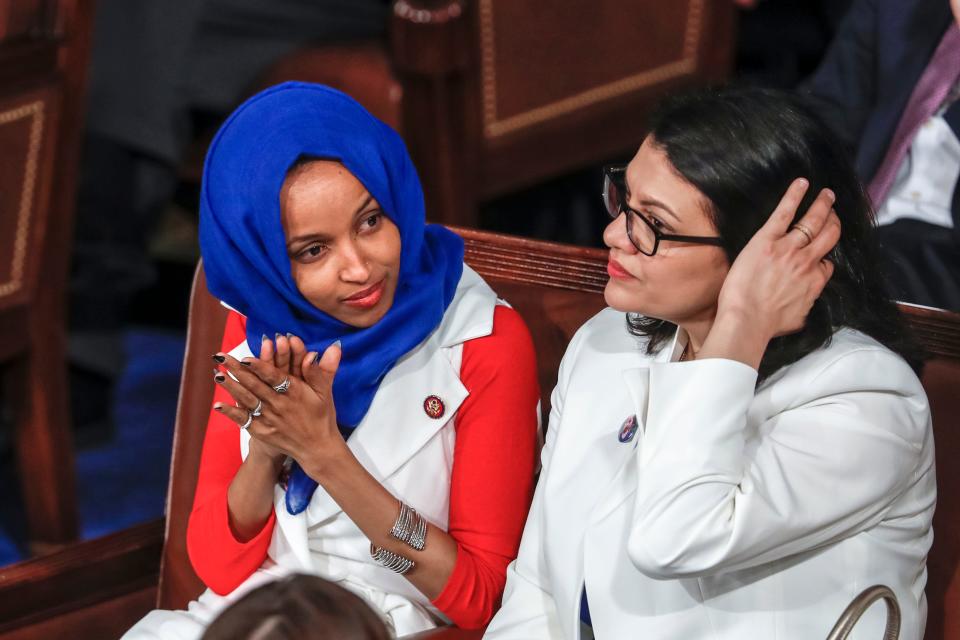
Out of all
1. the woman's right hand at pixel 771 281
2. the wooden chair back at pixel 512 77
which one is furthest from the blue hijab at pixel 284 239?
the wooden chair back at pixel 512 77

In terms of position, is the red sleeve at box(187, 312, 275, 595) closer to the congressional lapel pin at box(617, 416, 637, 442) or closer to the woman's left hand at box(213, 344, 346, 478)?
the woman's left hand at box(213, 344, 346, 478)

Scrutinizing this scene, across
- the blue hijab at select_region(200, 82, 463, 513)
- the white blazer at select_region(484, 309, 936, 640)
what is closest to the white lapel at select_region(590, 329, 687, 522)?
the white blazer at select_region(484, 309, 936, 640)

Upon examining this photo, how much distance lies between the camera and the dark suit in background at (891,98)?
2.61m

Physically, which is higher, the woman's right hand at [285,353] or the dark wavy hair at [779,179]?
the dark wavy hair at [779,179]

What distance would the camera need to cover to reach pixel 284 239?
6.37 ft

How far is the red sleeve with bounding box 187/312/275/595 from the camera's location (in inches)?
81.3

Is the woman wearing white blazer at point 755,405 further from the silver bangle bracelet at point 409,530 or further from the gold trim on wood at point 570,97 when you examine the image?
the gold trim on wood at point 570,97

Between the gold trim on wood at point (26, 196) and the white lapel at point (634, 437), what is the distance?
1.83 metres

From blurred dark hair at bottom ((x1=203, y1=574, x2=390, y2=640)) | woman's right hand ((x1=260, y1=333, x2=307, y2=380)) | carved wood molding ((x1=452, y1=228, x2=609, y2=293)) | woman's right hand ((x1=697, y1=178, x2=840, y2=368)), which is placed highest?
woman's right hand ((x1=697, y1=178, x2=840, y2=368))

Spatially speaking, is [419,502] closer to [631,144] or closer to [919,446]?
[919,446]

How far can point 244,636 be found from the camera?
122cm

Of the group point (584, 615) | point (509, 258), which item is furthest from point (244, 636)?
point (509, 258)

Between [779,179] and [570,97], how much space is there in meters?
1.94

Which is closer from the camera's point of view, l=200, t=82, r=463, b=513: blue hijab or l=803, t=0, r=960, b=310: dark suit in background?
l=200, t=82, r=463, b=513: blue hijab
